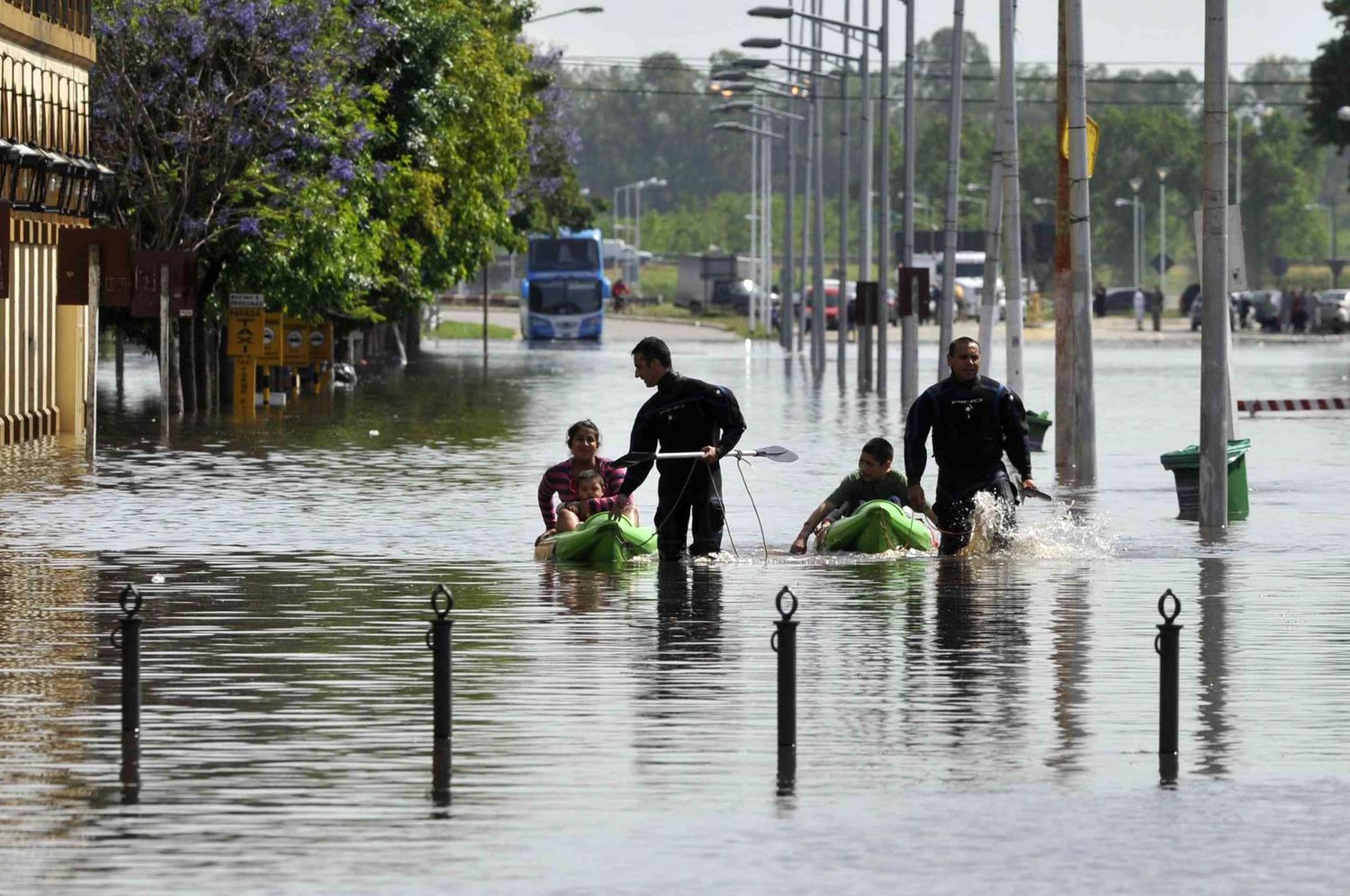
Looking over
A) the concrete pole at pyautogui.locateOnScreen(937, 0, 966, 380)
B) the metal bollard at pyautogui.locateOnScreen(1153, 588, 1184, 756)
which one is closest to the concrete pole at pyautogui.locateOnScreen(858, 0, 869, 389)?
the concrete pole at pyautogui.locateOnScreen(937, 0, 966, 380)

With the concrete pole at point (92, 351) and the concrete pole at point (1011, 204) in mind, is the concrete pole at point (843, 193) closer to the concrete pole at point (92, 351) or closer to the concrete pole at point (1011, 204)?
the concrete pole at point (1011, 204)

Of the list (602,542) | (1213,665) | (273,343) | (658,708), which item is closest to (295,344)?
(273,343)

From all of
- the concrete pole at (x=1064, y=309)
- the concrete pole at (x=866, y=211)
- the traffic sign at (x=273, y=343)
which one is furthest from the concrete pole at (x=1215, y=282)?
the concrete pole at (x=866, y=211)

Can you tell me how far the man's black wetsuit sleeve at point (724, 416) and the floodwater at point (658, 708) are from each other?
888mm

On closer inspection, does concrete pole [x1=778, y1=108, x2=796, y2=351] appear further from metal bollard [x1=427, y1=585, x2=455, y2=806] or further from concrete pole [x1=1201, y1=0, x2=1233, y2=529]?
metal bollard [x1=427, y1=585, x2=455, y2=806]

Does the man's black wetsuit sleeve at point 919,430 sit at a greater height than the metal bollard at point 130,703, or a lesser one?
greater

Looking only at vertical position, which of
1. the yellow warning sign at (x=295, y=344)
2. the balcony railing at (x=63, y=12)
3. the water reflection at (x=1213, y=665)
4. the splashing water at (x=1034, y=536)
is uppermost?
the balcony railing at (x=63, y=12)

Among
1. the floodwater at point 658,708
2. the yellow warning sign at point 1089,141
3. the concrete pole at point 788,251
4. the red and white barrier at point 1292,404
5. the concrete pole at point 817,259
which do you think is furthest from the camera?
the concrete pole at point 788,251

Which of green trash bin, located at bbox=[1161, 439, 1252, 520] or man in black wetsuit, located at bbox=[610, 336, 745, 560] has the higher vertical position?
man in black wetsuit, located at bbox=[610, 336, 745, 560]

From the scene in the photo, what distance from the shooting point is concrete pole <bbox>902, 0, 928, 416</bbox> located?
5481cm

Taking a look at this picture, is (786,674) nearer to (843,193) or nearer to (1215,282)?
(1215,282)

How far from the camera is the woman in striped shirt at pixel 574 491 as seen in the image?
21844 mm

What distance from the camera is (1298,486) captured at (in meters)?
32.0

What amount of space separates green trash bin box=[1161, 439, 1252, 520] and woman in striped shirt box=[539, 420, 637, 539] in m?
6.25
